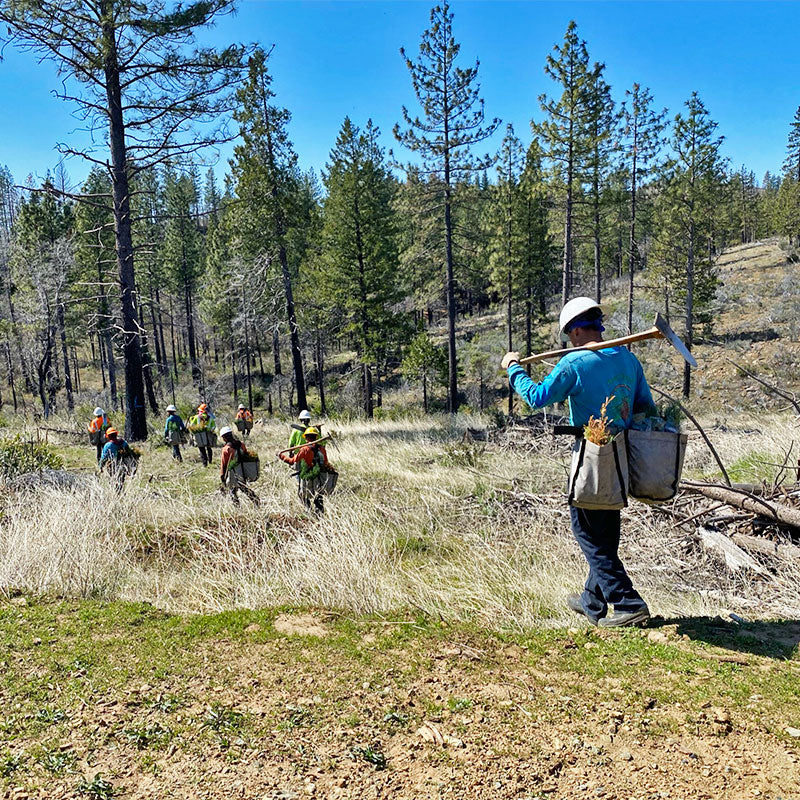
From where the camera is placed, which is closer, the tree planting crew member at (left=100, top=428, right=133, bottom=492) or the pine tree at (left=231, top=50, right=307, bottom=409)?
the tree planting crew member at (left=100, top=428, right=133, bottom=492)

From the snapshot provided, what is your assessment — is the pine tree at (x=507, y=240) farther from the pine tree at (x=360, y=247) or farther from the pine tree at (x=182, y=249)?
the pine tree at (x=182, y=249)

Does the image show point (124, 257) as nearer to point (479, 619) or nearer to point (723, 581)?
point (479, 619)

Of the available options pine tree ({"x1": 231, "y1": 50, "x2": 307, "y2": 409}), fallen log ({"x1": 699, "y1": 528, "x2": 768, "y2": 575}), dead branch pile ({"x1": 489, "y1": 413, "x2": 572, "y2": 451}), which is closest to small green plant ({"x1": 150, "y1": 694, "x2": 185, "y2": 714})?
fallen log ({"x1": 699, "y1": 528, "x2": 768, "y2": 575})

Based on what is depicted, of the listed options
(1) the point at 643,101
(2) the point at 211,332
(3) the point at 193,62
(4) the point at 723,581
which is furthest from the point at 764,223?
(4) the point at 723,581

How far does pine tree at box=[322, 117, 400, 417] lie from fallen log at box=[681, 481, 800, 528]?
2121cm

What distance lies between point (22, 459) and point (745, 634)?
10532mm

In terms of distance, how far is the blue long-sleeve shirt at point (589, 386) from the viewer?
310 centimetres

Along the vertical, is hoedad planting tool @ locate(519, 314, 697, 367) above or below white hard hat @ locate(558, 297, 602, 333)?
below

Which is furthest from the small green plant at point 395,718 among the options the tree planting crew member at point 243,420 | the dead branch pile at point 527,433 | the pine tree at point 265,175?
the pine tree at point 265,175

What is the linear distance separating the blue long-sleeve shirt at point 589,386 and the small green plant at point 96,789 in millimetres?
2676

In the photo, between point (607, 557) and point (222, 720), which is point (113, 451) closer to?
point (222, 720)

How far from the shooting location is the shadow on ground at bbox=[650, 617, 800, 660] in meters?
2.88

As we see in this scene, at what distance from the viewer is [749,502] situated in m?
4.58

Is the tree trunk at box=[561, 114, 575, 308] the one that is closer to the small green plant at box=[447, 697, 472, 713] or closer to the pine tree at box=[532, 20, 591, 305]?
the pine tree at box=[532, 20, 591, 305]
